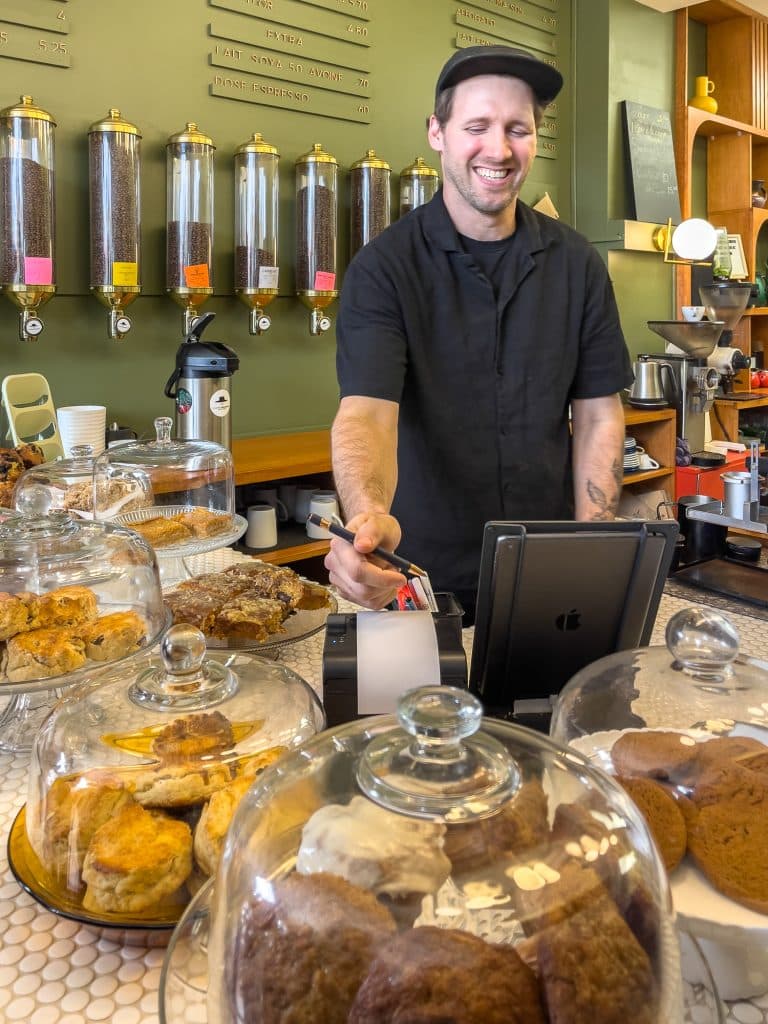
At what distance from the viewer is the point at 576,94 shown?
409 centimetres

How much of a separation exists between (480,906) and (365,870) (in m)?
0.06

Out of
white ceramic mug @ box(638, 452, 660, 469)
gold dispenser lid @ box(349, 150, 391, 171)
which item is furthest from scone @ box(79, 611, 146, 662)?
white ceramic mug @ box(638, 452, 660, 469)

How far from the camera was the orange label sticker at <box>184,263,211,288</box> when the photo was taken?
8.64 ft

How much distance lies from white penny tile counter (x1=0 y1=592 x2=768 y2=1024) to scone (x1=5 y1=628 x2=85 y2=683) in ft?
0.79

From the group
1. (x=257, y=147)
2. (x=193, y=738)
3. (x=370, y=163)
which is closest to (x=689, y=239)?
(x=370, y=163)

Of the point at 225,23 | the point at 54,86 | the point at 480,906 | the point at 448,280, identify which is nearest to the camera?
the point at 480,906

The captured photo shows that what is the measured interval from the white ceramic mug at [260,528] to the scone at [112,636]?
61.5 inches

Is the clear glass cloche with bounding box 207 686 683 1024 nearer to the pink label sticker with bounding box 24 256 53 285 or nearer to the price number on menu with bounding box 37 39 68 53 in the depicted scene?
the pink label sticker with bounding box 24 256 53 285

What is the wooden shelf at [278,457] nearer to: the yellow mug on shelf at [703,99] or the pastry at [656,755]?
the pastry at [656,755]

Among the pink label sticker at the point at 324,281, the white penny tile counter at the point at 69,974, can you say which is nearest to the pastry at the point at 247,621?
the white penny tile counter at the point at 69,974

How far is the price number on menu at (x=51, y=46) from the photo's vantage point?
2.44m

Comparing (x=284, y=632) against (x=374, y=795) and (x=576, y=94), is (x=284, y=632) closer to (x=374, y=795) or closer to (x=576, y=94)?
(x=374, y=795)

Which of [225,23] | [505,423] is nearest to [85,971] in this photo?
[505,423]

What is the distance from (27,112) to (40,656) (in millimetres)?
1838
